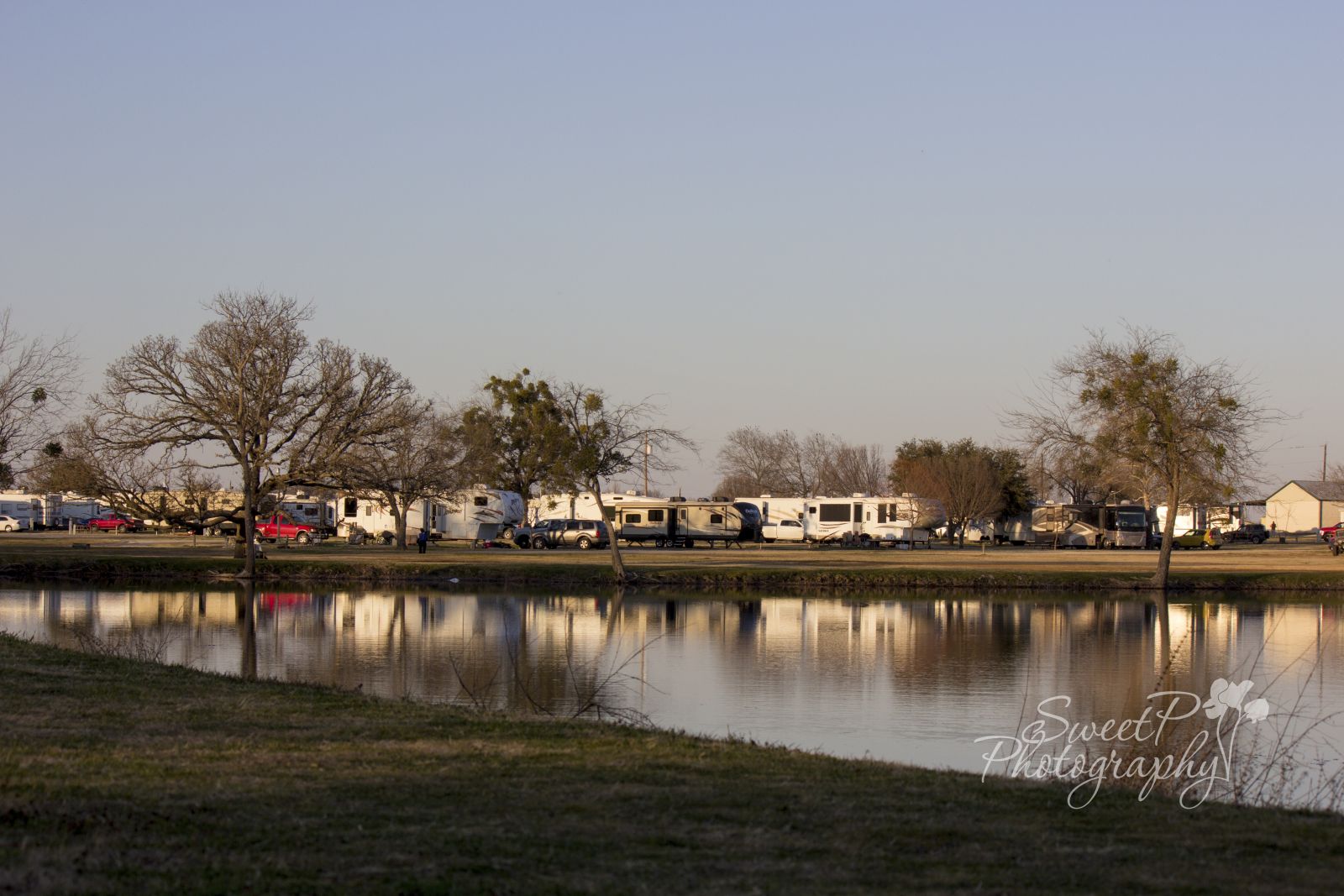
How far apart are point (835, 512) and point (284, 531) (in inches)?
1000

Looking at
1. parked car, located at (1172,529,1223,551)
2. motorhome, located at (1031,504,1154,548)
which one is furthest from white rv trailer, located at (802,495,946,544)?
parked car, located at (1172,529,1223,551)

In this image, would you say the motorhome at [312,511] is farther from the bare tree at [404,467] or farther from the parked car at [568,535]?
the parked car at [568,535]

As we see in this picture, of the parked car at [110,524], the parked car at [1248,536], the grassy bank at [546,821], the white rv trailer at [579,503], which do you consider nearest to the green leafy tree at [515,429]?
the white rv trailer at [579,503]

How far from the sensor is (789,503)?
2660 inches

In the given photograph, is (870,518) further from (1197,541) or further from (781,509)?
(1197,541)

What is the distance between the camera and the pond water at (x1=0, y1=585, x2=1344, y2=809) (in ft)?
45.8

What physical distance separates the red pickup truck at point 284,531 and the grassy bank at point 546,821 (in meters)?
49.4

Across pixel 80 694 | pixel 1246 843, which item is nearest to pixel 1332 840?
pixel 1246 843

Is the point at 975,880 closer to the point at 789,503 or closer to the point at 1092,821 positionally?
the point at 1092,821

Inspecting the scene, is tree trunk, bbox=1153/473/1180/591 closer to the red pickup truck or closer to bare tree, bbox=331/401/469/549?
bare tree, bbox=331/401/469/549

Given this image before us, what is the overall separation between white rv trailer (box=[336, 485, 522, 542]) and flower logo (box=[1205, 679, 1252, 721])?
144 feet

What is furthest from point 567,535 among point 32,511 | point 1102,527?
point 32,511

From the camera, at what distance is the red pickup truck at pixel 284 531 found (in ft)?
191

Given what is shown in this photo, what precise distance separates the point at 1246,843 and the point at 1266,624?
75.4 ft
